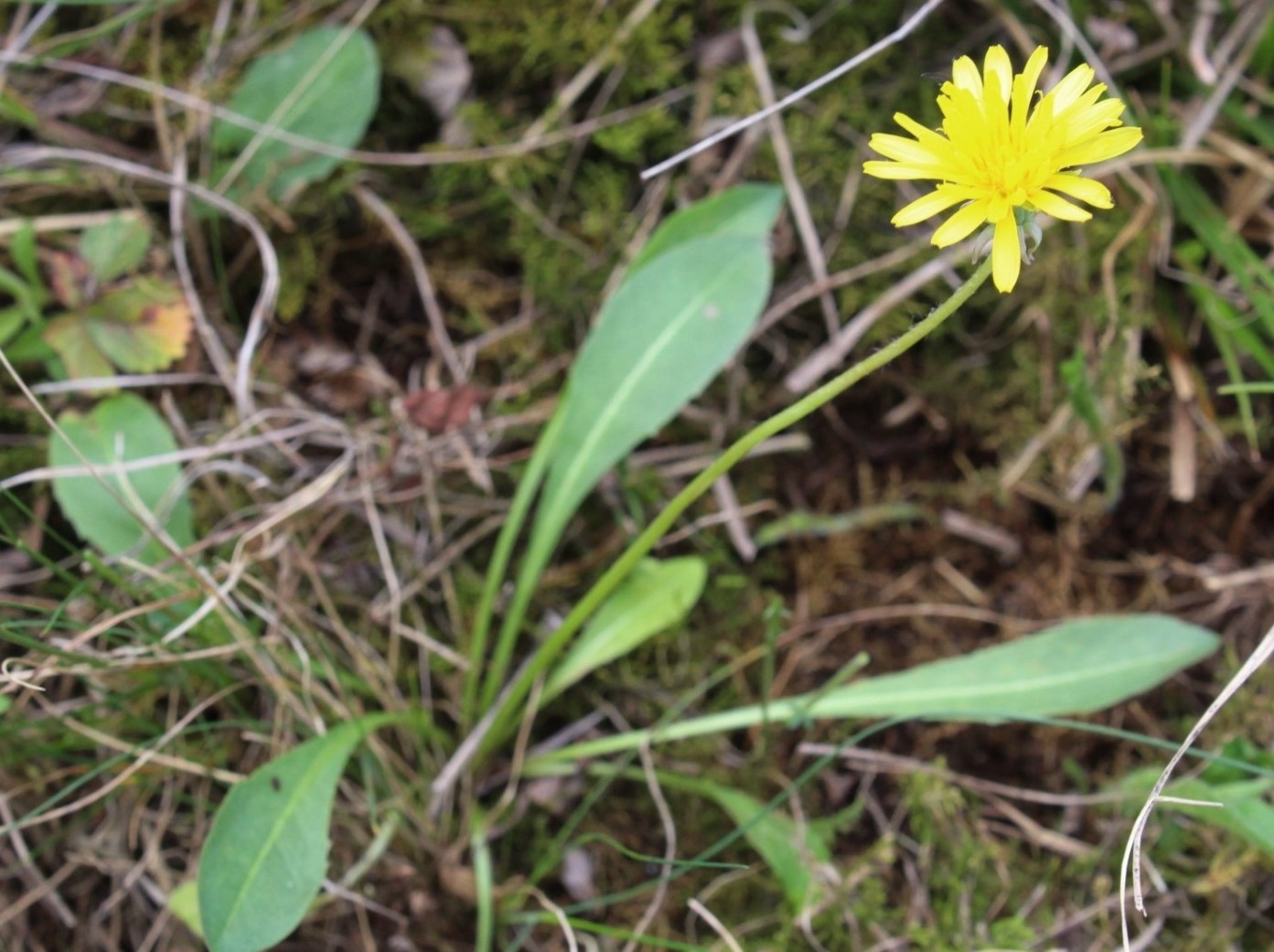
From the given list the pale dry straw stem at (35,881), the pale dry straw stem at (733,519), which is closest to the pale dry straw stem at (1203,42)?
the pale dry straw stem at (733,519)

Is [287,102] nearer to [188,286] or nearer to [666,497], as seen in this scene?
[188,286]

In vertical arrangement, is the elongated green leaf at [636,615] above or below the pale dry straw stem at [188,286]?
below

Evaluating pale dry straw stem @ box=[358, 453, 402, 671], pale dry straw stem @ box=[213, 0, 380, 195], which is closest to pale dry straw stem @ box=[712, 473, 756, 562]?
pale dry straw stem @ box=[358, 453, 402, 671]

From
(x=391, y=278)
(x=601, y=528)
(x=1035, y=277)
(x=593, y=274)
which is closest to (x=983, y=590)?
(x=1035, y=277)

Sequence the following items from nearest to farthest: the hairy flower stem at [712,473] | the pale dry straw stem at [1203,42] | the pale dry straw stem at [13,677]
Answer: the hairy flower stem at [712,473], the pale dry straw stem at [13,677], the pale dry straw stem at [1203,42]

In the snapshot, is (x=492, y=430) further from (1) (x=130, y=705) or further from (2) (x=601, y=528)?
(1) (x=130, y=705)

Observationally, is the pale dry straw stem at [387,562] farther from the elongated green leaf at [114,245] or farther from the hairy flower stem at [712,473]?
the elongated green leaf at [114,245]
